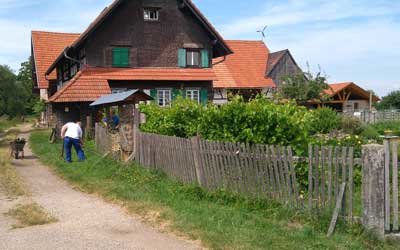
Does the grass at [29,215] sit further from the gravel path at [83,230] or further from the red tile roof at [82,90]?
the red tile roof at [82,90]

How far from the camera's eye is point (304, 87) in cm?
4212

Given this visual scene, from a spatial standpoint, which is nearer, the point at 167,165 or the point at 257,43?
the point at 167,165

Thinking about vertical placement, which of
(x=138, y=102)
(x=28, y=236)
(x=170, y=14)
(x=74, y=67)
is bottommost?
(x=28, y=236)

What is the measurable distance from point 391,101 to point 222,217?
70617 mm

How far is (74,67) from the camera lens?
101 ft

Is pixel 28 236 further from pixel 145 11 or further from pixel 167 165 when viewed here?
pixel 145 11

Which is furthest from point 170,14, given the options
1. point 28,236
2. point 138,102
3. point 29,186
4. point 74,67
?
point 28,236

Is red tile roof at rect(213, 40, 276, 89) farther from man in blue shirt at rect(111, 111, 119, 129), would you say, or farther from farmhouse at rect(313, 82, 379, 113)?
man in blue shirt at rect(111, 111, 119, 129)

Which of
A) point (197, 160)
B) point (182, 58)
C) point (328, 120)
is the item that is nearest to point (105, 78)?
point (182, 58)

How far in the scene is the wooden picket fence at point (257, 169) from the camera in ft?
22.3

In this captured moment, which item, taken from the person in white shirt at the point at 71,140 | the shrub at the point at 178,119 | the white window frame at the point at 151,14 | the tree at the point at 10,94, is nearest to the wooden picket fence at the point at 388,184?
the shrub at the point at 178,119

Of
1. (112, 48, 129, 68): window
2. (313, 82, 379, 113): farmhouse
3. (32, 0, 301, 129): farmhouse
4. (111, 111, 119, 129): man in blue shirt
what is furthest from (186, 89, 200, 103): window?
(313, 82, 379, 113): farmhouse

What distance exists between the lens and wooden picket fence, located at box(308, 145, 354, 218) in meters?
6.56

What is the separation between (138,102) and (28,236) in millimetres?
7587
